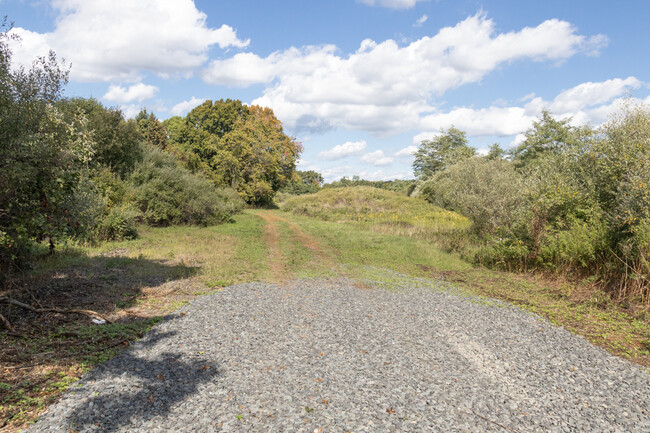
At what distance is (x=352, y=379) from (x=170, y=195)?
69.2ft

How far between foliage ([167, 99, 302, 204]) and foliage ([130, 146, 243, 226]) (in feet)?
53.9

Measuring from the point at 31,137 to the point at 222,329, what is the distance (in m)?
4.88

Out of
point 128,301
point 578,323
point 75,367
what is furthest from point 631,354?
point 128,301

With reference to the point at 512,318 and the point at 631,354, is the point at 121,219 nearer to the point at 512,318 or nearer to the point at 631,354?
the point at 512,318

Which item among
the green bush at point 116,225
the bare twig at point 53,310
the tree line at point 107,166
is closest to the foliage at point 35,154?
the tree line at point 107,166

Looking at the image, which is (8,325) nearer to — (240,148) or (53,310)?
(53,310)

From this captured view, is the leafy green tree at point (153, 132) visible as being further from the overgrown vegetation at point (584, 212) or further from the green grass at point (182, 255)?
the overgrown vegetation at point (584, 212)

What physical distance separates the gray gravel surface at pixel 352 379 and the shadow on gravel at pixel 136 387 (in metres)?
0.02

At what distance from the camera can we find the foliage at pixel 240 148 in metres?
44.1

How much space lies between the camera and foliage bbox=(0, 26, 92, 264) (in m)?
6.40

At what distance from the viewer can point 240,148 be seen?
145 feet

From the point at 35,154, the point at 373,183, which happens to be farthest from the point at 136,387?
the point at 373,183

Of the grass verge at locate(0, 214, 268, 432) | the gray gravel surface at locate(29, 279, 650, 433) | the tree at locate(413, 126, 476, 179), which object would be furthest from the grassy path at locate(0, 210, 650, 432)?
the tree at locate(413, 126, 476, 179)

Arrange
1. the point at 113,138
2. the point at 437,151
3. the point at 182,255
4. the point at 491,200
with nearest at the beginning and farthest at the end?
1. the point at 182,255
2. the point at 491,200
3. the point at 113,138
4. the point at 437,151
